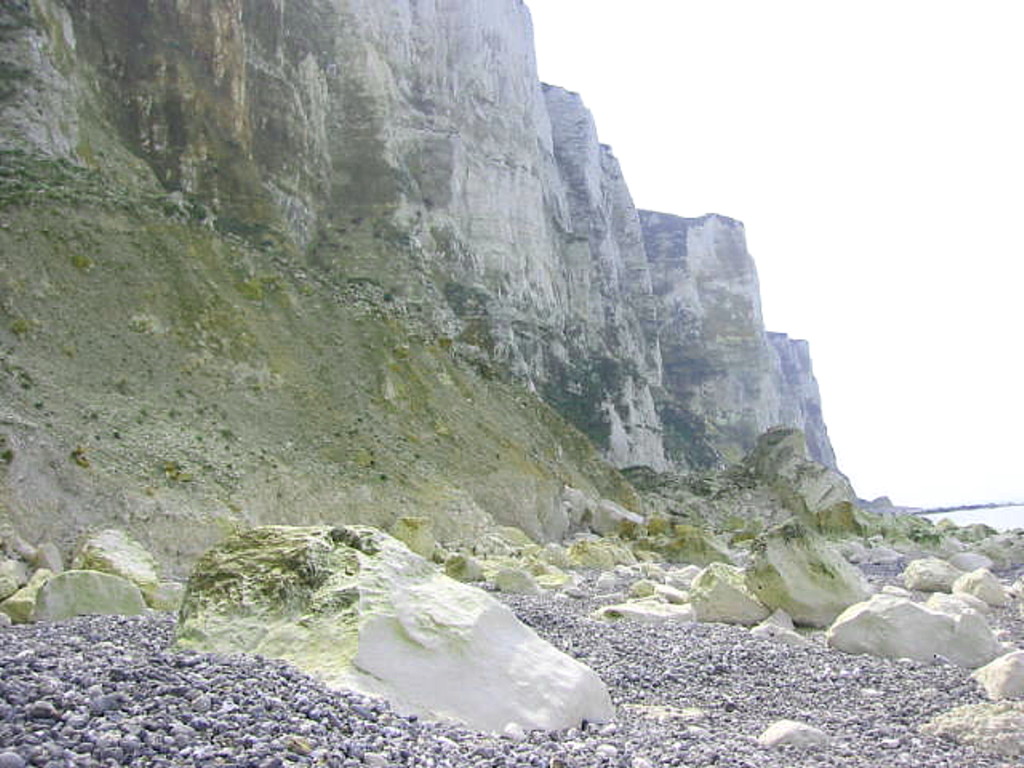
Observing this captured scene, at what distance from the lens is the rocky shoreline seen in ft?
15.1

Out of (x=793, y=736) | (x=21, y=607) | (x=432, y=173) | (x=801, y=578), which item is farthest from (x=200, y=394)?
(x=432, y=173)

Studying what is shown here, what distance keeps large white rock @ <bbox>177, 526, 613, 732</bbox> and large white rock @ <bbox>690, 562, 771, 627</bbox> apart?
22.9ft

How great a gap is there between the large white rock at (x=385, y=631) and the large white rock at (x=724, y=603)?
22.9ft

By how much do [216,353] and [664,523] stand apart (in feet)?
57.7

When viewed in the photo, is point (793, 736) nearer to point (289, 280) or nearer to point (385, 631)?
point (385, 631)

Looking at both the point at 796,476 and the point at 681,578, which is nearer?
the point at 681,578

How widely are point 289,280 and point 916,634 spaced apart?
2392cm

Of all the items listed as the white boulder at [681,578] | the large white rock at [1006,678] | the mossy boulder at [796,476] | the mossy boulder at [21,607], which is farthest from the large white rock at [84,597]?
the mossy boulder at [796,476]

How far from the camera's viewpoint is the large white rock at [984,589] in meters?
16.2

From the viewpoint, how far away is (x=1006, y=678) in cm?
866

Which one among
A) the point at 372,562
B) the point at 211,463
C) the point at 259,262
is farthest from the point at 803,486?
the point at 372,562

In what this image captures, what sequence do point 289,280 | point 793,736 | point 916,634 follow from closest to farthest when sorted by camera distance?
point 793,736 → point 916,634 → point 289,280

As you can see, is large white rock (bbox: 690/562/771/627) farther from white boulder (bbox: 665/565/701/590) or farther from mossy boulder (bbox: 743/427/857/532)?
mossy boulder (bbox: 743/427/857/532)

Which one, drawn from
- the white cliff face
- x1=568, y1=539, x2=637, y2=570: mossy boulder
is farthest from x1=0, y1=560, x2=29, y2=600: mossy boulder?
the white cliff face
